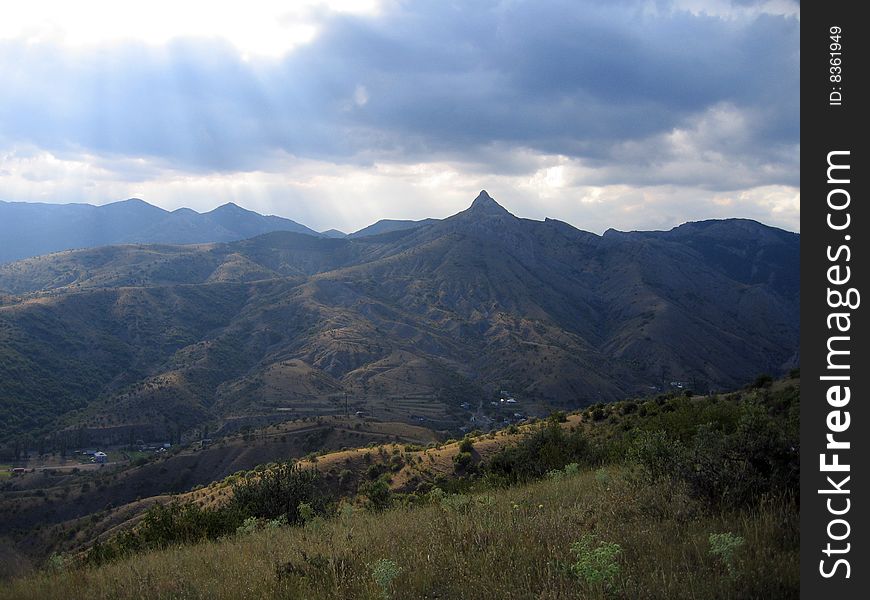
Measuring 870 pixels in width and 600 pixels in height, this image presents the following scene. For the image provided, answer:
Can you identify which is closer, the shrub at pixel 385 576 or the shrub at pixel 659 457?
the shrub at pixel 385 576

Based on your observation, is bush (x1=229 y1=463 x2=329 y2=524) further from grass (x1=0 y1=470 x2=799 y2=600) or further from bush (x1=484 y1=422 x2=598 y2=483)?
grass (x1=0 y1=470 x2=799 y2=600)

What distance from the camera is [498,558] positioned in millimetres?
5641

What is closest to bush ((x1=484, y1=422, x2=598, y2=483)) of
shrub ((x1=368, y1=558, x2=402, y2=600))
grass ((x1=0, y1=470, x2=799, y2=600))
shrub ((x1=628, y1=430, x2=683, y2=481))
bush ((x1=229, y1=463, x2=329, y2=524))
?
bush ((x1=229, y1=463, x2=329, y2=524))

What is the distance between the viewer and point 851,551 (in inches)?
170

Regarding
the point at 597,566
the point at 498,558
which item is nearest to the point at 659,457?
the point at 498,558

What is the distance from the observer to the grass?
15.4ft

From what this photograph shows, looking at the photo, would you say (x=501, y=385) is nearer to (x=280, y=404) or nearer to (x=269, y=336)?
(x=280, y=404)

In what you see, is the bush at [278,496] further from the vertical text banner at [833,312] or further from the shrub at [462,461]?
the shrub at [462,461]

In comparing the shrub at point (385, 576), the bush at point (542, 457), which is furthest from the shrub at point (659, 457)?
the bush at point (542, 457)

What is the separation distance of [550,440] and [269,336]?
159224 mm

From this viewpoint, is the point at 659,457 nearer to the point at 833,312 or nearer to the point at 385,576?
the point at 833,312

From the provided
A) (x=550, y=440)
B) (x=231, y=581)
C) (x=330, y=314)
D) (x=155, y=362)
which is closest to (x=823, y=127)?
(x=231, y=581)

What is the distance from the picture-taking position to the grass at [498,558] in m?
4.68

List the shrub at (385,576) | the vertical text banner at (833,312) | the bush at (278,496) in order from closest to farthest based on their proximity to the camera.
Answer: the vertical text banner at (833,312)
the shrub at (385,576)
the bush at (278,496)
